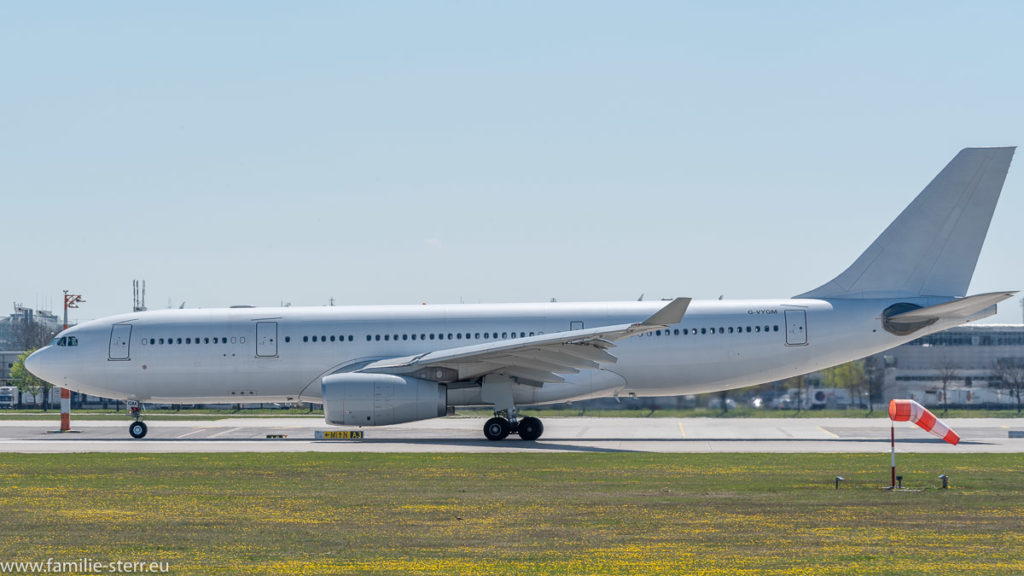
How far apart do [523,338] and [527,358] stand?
1.64 metres

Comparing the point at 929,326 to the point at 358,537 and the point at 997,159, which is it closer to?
the point at 997,159

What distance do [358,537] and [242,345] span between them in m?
18.7

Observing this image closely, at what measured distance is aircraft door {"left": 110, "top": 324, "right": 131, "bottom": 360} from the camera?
30.4 meters

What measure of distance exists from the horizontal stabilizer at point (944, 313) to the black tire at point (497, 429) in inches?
413

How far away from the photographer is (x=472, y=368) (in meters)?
27.4

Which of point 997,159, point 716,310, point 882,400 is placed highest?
point 997,159

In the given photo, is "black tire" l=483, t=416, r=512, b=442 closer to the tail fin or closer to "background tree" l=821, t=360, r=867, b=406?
the tail fin

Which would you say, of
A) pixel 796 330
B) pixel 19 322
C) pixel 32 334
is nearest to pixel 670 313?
pixel 796 330

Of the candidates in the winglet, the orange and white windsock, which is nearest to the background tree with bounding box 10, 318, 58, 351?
the winglet

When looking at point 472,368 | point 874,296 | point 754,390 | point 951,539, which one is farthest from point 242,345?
point 754,390

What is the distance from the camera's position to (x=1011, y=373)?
61.8 m

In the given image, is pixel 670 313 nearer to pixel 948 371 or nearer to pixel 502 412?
pixel 502 412

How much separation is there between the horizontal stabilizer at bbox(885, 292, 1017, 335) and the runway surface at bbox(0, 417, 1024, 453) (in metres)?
3.03

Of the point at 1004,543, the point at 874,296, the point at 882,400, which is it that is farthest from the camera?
the point at 882,400
